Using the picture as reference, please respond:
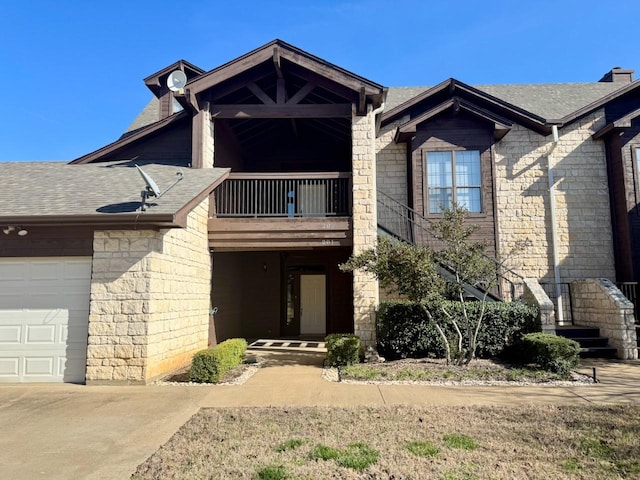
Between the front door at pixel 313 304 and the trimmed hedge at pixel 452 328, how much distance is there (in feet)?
18.3

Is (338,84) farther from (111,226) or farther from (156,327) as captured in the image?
(156,327)

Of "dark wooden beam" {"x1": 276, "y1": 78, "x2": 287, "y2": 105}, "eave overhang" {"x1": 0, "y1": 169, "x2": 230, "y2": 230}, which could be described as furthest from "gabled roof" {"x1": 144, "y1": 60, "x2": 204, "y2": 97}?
"eave overhang" {"x1": 0, "y1": 169, "x2": 230, "y2": 230}

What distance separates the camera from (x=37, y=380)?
738 cm

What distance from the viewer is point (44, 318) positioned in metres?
7.55

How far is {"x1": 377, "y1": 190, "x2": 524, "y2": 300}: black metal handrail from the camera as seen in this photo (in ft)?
38.0

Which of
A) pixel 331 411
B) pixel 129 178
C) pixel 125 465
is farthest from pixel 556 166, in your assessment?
pixel 125 465

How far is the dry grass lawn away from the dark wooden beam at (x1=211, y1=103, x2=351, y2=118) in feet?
23.3

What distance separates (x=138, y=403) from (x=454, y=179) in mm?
9753

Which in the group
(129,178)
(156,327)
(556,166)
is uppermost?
(556,166)

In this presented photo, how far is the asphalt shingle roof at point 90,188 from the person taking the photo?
741 cm

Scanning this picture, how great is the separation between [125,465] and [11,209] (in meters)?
5.77

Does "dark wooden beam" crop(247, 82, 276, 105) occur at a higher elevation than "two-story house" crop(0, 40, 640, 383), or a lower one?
higher

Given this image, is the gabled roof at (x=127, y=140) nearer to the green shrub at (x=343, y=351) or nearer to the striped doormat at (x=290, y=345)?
the striped doormat at (x=290, y=345)

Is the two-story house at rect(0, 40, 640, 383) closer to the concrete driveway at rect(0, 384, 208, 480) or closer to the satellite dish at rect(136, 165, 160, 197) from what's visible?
the satellite dish at rect(136, 165, 160, 197)
